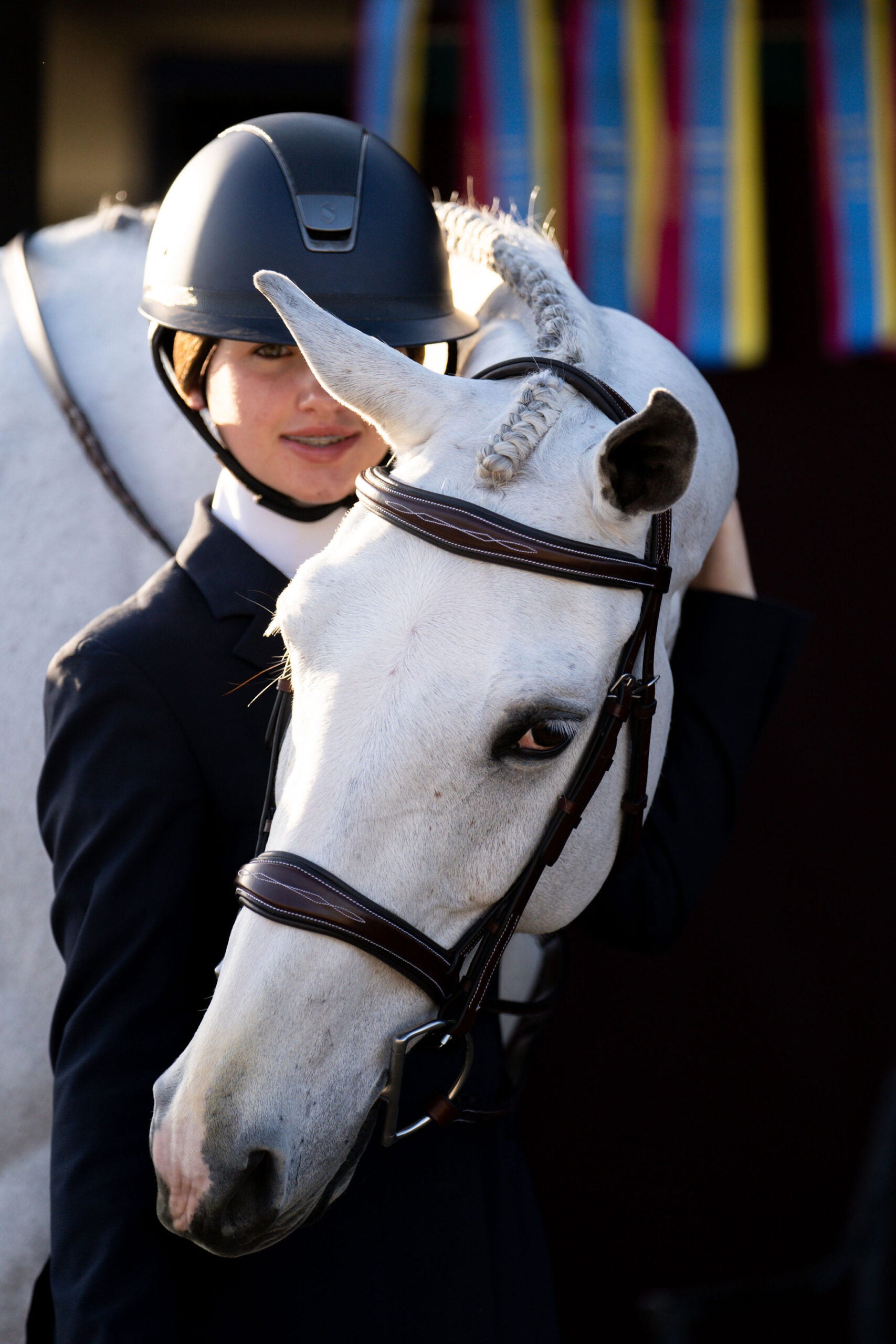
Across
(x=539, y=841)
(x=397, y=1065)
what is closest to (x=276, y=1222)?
(x=397, y=1065)

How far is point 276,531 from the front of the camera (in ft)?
4.53

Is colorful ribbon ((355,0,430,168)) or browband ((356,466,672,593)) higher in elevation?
colorful ribbon ((355,0,430,168))

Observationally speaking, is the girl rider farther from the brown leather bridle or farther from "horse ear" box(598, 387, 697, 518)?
"horse ear" box(598, 387, 697, 518)

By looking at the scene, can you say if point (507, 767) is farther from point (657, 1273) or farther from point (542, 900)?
point (657, 1273)

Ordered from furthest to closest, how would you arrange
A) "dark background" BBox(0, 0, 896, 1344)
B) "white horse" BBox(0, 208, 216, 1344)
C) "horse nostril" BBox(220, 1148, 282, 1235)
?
"dark background" BBox(0, 0, 896, 1344), "white horse" BBox(0, 208, 216, 1344), "horse nostril" BBox(220, 1148, 282, 1235)

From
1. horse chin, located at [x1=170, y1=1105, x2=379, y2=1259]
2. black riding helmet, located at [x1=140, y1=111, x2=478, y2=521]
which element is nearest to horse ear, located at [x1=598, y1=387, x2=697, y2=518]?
black riding helmet, located at [x1=140, y1=111, x2=478, y2=521]

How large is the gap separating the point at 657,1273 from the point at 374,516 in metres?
2.28

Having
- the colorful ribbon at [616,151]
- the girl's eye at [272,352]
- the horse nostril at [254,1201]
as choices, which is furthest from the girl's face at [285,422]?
the colorful ribbon at [616,151]

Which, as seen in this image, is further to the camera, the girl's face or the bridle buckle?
the girl's face

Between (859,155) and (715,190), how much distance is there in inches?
13.2

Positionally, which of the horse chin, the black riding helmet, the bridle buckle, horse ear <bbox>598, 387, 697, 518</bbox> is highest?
the black riding helmet

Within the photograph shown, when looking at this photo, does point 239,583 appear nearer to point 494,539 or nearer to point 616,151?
point 494,539

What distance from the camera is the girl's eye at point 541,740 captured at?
3.26 feet

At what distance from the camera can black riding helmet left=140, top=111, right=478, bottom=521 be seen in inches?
52.9
